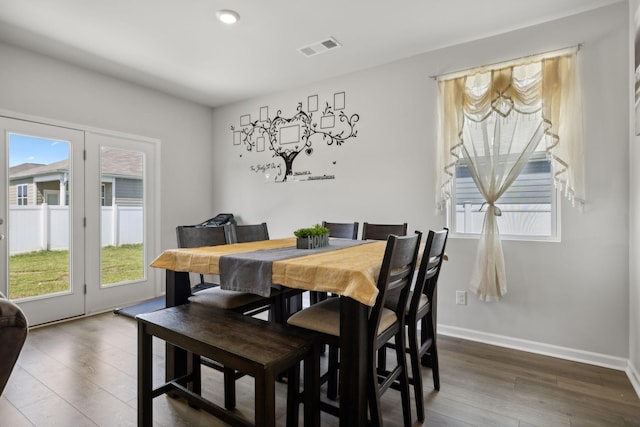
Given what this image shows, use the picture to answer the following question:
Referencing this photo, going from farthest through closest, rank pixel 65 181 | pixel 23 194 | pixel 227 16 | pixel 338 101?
1. pixel 338 101
2. pixel 65 181
3. pixel 23 194
4. pixel 227 16

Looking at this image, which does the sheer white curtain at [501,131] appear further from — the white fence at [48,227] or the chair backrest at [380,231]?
the white fence at [48,227]

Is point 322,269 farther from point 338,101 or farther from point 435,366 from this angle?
point 338,101

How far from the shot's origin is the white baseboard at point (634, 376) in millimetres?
2159

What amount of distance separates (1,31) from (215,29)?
1.77 m

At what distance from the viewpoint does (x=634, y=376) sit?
224 centimetres

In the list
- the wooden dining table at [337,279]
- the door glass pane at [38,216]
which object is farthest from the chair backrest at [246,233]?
the door glass pane at [38,216]

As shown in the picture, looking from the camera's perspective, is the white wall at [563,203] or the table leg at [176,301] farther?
the white wall at [563,203]

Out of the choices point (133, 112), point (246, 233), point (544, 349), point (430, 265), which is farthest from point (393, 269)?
point (133, 112)

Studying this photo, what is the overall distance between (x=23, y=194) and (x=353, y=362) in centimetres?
347

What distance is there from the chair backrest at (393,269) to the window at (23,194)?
3.46m

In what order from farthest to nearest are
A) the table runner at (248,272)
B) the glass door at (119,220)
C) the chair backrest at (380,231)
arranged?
the glass door at (119,220) → the chair backrest at (380,231) → the table runner at (248,272)

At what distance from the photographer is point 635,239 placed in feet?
7.46

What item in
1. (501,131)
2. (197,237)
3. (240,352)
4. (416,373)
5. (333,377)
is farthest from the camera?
(501,131)

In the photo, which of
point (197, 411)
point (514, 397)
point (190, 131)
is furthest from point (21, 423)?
point (190, 131)
